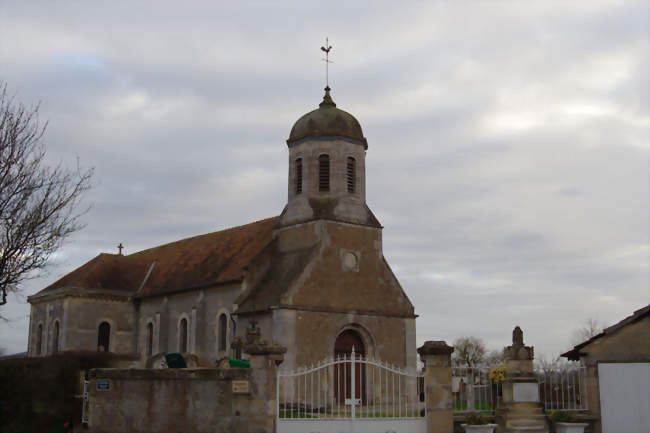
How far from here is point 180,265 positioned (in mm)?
39000

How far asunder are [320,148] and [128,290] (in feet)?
50.6

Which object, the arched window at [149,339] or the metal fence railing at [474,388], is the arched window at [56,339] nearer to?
the arched window at [149,339]

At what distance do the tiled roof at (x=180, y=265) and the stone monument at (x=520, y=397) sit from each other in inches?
598

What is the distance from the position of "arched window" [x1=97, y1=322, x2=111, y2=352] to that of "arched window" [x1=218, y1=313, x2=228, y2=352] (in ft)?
33.4

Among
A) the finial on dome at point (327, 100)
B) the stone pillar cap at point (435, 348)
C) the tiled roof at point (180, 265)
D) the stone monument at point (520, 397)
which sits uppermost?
the finial on dome at point (327, 100)

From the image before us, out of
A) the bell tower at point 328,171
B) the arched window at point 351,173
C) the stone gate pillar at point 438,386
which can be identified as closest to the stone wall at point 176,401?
the stone gate pillar at point 438,386

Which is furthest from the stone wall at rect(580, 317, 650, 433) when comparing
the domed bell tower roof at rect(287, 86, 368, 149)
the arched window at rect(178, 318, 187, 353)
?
the arched window at rect(178, 318, 187, 353)

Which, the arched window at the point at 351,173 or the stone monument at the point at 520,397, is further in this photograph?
the arched window at the point at 351,173

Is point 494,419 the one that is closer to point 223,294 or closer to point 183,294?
point 223,294

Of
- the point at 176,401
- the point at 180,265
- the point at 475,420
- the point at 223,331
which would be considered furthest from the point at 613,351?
the point at 180,265

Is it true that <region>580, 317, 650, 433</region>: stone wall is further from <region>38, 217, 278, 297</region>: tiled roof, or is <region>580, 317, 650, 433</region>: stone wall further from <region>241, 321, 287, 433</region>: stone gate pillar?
<region>38, 217, 278, 297</region>: tiled roof

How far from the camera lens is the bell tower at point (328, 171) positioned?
3166 centimetres

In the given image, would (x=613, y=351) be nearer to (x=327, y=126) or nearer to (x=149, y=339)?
(x=327, y=126)

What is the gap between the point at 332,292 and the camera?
29984 millimetres
